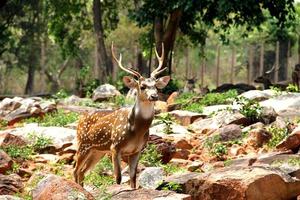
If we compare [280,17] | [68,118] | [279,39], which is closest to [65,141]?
[68,118]

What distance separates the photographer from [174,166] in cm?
1155

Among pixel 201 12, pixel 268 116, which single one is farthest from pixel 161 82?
pixel 201 12

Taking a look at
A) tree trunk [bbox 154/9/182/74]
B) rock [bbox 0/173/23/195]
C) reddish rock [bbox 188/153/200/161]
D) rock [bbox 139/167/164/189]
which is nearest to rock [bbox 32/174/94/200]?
rock [bbox 0/173/23/195]

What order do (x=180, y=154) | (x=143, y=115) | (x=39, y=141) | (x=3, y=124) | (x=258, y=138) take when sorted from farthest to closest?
(x=3, y=124), (x=39, y=141), (x=258, y=138), (x=180, y=154), (x=143, y=115)

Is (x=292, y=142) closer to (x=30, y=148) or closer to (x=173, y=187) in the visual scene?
→ (x=173, y=187)

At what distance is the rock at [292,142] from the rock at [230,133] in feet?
5.94

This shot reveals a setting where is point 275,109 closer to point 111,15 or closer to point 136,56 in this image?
point 136,56

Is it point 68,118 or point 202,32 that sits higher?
point 202,32

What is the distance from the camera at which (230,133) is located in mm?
13469

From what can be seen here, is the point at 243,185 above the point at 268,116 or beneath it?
beneath

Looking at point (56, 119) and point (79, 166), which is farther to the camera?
point (56, 119)

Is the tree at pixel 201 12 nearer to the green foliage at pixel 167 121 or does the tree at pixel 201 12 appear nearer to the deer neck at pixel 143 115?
the green foliage at pixel 167 121

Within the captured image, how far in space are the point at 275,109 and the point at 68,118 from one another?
15.6ft

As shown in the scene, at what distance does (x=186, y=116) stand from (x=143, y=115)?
8146 mm
